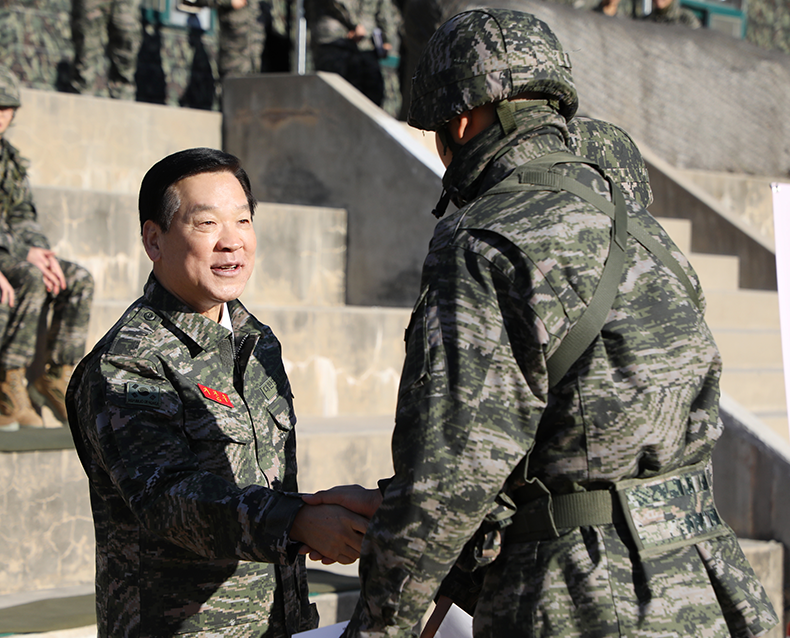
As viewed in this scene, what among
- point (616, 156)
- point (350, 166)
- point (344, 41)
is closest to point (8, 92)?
point (350, 166)

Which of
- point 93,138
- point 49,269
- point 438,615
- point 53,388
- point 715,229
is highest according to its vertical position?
point 93,138

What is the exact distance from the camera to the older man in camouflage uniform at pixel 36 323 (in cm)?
399

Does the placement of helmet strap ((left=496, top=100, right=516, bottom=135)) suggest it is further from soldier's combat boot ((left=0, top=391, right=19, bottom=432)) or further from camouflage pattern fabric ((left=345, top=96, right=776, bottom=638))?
soldier's combat boot ((left=0, top=391, right=19, bottom=432))

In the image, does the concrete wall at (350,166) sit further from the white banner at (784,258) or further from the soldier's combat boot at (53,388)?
the white banner at (784,258)

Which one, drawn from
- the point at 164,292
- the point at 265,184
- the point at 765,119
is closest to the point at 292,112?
the point at 265,184

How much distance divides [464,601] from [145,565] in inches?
25.1

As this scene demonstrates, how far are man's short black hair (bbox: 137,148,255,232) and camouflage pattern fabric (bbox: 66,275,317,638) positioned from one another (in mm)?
156

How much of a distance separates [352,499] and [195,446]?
0.37 meters

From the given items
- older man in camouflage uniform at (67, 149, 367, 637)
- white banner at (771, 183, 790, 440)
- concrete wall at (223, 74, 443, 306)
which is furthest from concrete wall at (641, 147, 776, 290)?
older man in camouflage uniform at (67, 149, 367, 637)

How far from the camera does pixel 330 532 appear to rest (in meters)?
1.75

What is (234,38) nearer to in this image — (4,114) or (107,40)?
(107,40)

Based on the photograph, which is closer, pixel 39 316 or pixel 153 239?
pixel 153 239

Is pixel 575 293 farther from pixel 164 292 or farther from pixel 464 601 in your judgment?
pixel 164 292

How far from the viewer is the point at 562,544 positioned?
5.05 feet
